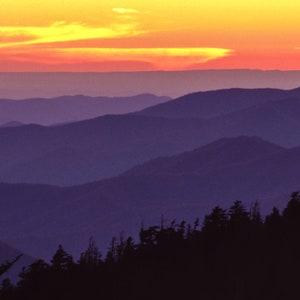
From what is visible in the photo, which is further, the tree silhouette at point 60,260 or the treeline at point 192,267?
the tree silhouette at point 60,260

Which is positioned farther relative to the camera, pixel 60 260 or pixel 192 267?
pixel 60 260

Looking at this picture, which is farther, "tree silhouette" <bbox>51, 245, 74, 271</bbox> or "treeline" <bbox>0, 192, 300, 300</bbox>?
"tree silhouette" <bbox>51, 245, 74, 271</bbox>

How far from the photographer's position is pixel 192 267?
41250 mm

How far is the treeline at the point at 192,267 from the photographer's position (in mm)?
36594

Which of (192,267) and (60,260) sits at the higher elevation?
(60,260)

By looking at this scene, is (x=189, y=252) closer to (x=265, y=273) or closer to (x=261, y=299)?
(x=265, y=273)

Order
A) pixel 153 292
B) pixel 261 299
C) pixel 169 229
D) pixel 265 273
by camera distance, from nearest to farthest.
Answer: pixel 261 299 < pixel 265 273 < pixel 153 292 < pixel 169 229

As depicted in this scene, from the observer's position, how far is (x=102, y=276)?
42750 mm

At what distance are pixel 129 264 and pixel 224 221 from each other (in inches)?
220

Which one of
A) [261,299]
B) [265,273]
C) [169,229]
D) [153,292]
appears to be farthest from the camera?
[169,229]

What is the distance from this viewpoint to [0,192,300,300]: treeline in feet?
120

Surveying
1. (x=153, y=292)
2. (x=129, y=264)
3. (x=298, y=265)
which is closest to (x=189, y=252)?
(x=129, y=264)

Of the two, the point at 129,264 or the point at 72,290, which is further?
the point at 129,264

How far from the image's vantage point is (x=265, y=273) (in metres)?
37.1
